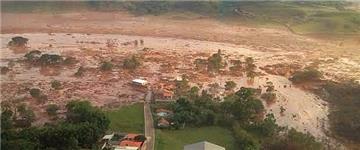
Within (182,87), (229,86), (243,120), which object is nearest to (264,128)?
(243,120)

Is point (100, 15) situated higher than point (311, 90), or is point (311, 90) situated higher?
point (100, 15)

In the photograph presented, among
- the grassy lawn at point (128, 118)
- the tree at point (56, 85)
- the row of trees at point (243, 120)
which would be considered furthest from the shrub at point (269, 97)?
the tree at point (56, 85)

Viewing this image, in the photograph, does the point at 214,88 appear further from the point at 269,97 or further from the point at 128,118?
the point at 128,118

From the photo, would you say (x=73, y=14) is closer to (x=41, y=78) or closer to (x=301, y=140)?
(x=41, y=78)

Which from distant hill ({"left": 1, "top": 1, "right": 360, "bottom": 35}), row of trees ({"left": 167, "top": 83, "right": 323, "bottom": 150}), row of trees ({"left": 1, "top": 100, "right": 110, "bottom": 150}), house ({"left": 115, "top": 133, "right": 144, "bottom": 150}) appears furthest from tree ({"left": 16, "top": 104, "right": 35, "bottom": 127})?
distant hill ({"left": 1, "top": 1, "right": 360, "bottom": 35})

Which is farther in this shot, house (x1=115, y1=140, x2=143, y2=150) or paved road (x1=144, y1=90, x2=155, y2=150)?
paved road (x1=144, y1=90, x2=155, y2=150)

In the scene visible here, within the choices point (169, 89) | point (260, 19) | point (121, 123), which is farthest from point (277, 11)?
point (121, 123)

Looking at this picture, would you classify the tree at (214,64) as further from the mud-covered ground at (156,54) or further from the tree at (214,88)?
the tree at (214,88)

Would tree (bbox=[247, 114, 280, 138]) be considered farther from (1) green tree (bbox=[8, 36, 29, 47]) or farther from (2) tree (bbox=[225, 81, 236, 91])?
(1) green tree (bbox=[8, 36, 29, 47])
